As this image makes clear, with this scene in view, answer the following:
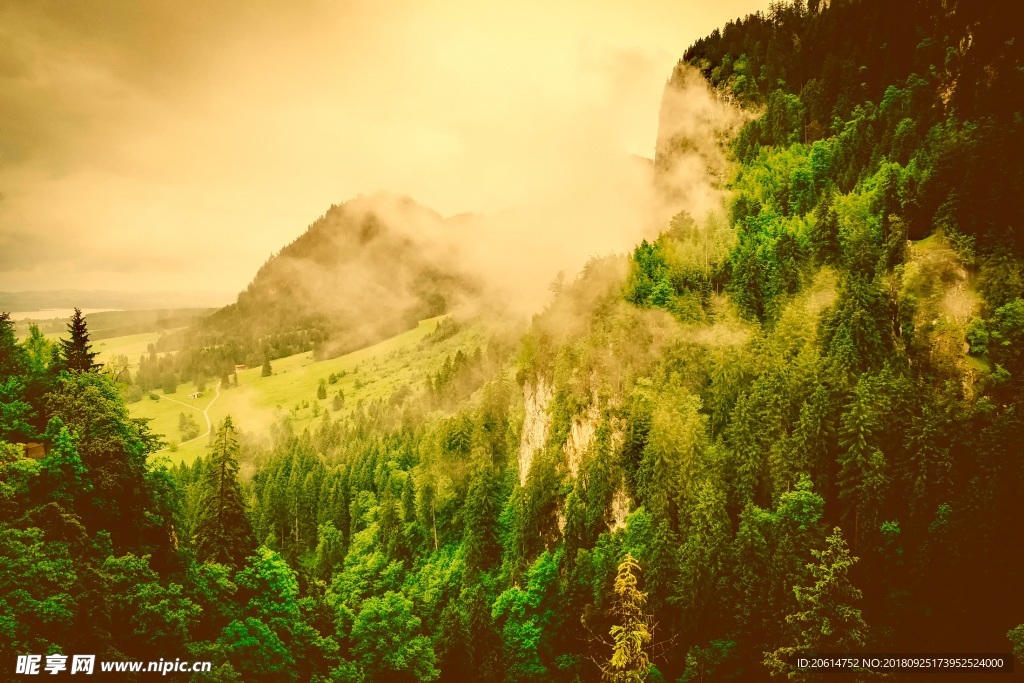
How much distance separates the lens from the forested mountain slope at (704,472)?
121 ft

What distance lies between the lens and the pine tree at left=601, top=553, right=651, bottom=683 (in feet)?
138

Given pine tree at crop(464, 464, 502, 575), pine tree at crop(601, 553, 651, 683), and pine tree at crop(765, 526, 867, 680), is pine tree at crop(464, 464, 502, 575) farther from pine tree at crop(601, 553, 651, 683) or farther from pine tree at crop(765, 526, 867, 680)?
pine tree at crop(765, 526, 867, 680)

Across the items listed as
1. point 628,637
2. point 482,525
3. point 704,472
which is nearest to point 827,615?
point 704,472

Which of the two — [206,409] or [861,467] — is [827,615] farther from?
[206,409]

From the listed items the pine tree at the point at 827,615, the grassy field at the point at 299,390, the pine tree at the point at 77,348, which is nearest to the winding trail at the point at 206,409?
the grassy field at the point at 299,390

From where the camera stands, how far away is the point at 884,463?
145ft

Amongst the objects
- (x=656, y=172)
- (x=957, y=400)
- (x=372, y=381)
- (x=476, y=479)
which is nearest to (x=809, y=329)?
(x=957, y=400)

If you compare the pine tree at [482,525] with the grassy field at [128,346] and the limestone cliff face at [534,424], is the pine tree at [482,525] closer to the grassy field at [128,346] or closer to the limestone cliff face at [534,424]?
the limestone cliff face at [534,424]

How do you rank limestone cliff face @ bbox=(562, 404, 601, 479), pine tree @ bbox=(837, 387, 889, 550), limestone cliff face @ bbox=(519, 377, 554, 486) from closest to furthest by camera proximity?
pine tree @ bbox=(837, 387, 889, 550), limestone cliff face @ bbox=(562, 404, 601, 479), limestone cliff face @ bbox=(519, 377, 554, 486)

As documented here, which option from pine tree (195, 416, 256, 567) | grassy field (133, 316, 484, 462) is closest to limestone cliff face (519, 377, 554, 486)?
pine tree (195, 416, 256, 567)

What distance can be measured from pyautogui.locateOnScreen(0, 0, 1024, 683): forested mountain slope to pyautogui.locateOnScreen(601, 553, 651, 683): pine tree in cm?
30

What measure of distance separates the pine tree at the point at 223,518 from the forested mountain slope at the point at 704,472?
A: 0.67 feet

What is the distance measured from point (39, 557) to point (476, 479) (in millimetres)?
Result: 39747

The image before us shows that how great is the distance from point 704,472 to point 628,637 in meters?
14.8
